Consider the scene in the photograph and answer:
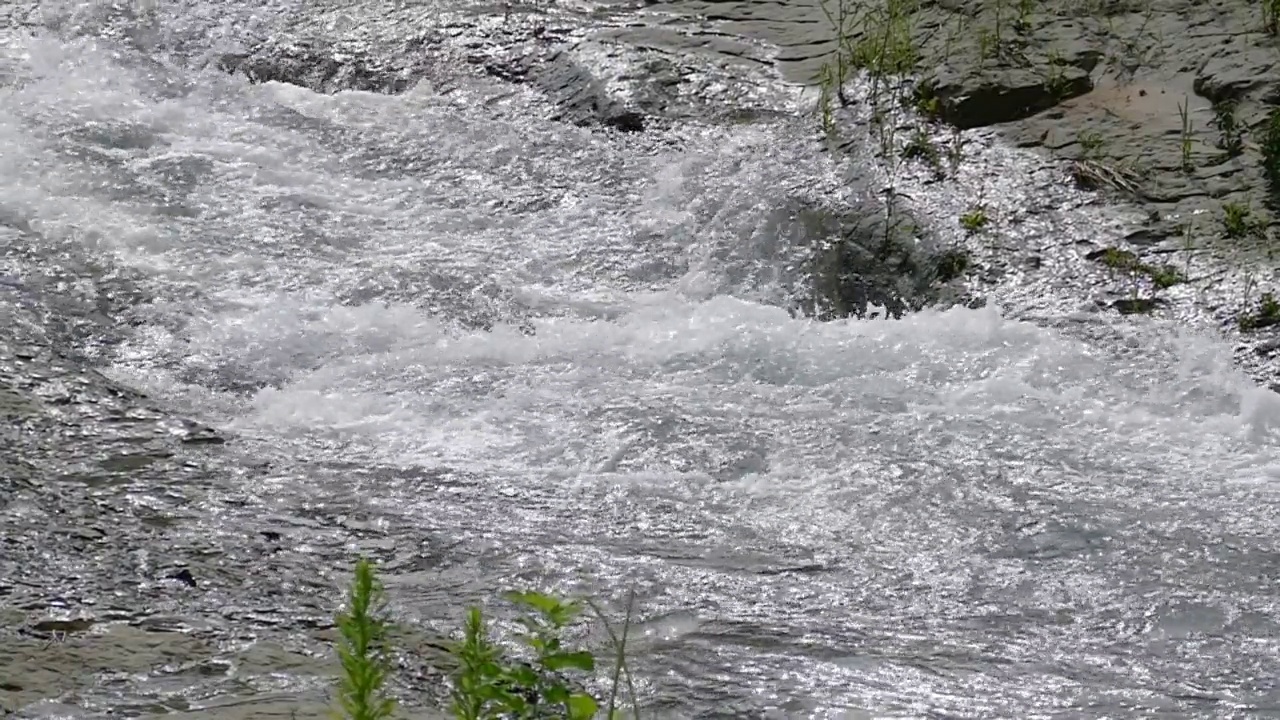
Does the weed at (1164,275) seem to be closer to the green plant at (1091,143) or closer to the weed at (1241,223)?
the weed at (1241,223)

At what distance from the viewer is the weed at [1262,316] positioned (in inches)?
234

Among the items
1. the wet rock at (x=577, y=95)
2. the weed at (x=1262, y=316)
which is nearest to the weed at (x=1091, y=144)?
the weed at (x=1262, y=316)

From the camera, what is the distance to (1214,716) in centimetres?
368

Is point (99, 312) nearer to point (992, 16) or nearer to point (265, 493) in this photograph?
point (265, 493)

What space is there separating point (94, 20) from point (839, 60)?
14.6ft

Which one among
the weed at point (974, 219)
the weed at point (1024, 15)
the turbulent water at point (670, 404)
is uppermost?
the weed at point (1024, 15)

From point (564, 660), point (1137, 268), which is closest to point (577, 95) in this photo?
point (1137, 268)

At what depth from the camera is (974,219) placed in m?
6.72

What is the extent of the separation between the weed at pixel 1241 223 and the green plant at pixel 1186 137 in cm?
41

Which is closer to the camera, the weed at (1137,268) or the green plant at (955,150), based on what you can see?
the weed at (1137,268)

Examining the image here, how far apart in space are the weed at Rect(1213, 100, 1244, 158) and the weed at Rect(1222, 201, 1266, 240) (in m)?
0.47

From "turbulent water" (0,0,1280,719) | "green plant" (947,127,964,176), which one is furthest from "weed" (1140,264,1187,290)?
"green plant" (947,127,964,176)

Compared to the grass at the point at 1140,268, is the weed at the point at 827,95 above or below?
above

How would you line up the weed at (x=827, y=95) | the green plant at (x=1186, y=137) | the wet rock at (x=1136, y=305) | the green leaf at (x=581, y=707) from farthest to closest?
the weed at (x=827, y=95), the green plant at (x=1186, y=137), the wet rock at (x=1136, y=305), the green leaf at (x=581, y=707)
